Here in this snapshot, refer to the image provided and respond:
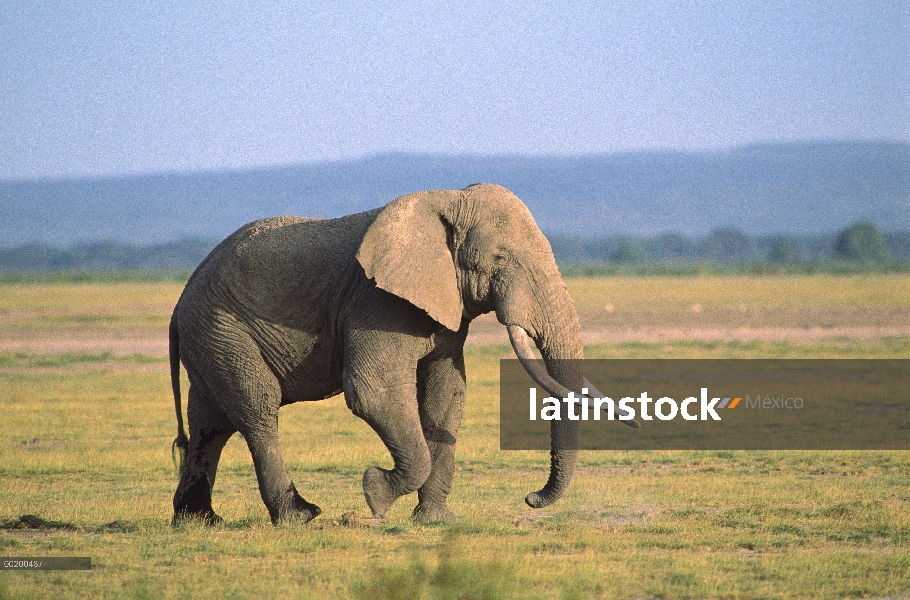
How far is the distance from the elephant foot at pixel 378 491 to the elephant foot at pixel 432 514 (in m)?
0.70

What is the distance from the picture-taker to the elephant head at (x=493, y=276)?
1095cm

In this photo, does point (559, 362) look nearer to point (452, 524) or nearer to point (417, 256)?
point (417, 256)

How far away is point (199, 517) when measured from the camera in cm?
1205

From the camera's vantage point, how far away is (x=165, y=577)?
9.68 m

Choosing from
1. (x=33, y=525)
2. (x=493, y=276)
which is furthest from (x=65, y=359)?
(x=493, y=276)

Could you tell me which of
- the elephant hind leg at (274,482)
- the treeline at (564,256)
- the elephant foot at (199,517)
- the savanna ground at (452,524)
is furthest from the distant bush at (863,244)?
the elephant hind leg at (274,482)

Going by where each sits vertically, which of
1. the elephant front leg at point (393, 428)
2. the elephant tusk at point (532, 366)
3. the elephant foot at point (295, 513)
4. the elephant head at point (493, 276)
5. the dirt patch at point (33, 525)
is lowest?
the dirt patch at point (33, 525)

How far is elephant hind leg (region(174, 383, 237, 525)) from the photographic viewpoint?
12.2 metres

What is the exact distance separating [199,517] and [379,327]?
244 centimetres

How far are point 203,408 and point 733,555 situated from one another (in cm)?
466

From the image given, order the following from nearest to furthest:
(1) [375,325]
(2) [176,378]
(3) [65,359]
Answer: (1) [375,325], (2) [176,378], (3) [65,359]

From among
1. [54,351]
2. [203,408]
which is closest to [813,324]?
[54,351]

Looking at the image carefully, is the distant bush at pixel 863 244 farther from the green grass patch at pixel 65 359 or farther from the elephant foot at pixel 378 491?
the elephant foot at pixel 378 491

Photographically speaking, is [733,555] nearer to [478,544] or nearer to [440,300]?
[478,544]
